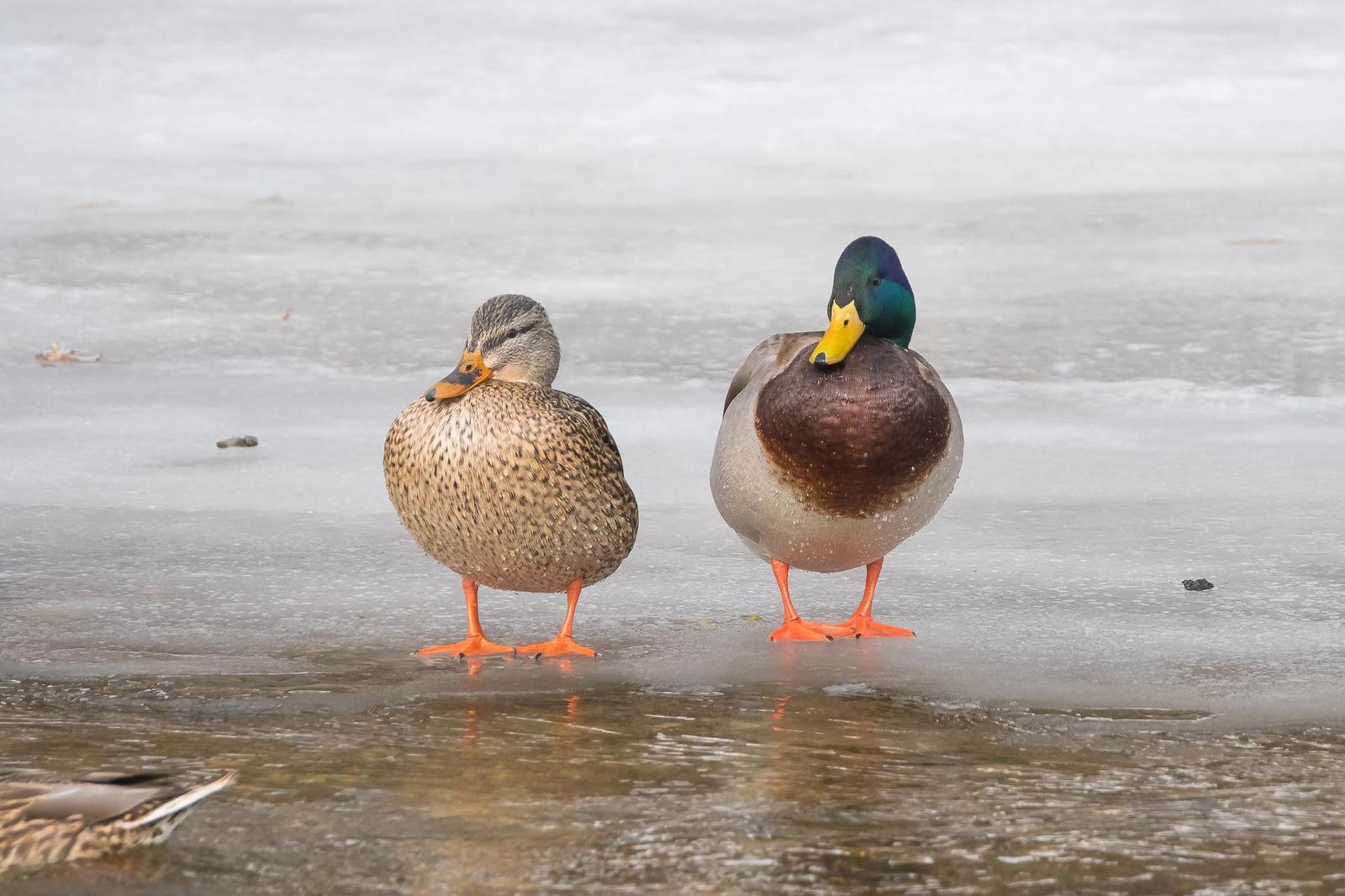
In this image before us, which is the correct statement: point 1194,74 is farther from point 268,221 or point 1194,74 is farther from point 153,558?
point 153,558

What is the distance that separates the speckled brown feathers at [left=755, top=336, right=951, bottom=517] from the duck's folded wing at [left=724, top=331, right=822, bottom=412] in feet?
0.96

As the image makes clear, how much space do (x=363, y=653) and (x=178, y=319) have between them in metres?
4.82

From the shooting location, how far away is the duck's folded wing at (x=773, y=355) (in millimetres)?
4699

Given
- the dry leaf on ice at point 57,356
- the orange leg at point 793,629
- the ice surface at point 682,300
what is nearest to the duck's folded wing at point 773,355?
the ice surface at point 682,300

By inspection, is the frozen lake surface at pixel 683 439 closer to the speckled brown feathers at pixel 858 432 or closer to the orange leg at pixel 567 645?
the orange leg at pixel 567 645

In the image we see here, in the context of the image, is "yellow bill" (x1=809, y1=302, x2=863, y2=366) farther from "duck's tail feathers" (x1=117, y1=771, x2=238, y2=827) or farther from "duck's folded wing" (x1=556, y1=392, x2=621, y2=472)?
"duck's tail feathers" (x1=117, y1=771, x2=238, y2=827)

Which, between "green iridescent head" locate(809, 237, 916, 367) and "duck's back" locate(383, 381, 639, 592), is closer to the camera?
"duck's back" locate(383, 381, 639, 592)

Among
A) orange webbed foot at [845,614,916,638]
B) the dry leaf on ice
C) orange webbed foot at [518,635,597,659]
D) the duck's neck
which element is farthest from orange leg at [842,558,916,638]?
the dry leaf on ice

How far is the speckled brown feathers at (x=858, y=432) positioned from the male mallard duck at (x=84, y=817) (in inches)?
75.5

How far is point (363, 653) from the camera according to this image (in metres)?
4.00

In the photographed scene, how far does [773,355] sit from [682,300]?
3.94m

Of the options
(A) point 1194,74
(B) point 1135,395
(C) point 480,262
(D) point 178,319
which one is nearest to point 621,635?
(B) point 1135,395

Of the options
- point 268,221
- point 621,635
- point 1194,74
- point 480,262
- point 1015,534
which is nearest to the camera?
point 621,635

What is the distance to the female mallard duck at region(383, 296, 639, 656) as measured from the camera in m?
4.04
